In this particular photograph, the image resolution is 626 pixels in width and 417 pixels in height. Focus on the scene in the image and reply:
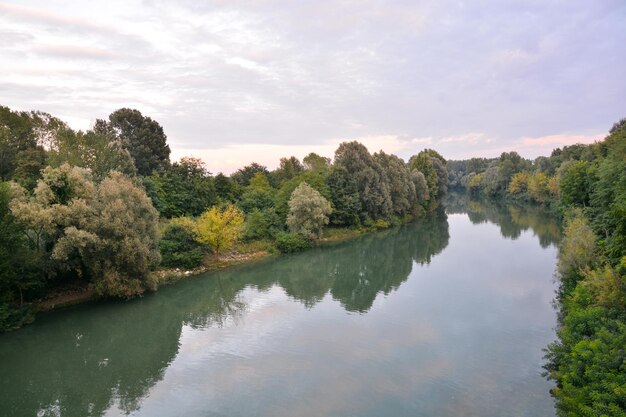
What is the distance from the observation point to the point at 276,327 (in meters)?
23.2

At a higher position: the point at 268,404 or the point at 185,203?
the point at 185,203

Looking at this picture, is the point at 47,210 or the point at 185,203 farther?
the point at 185,203

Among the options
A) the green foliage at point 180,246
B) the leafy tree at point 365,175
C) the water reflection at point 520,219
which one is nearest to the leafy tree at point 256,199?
the leafy tree at point 365,175

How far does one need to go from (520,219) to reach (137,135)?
57.4 metres

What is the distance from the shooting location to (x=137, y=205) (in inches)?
1083

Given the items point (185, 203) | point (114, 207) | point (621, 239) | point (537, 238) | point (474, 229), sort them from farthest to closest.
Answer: point (474, 229) < point (537, 238) < point (185, 203) < point (114, 207) < point (621, 239)

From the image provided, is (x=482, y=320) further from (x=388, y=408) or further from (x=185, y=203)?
(x=185, y=203)

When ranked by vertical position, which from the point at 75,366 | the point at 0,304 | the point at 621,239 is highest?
the point at 621,239

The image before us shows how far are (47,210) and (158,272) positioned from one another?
32.4 feet

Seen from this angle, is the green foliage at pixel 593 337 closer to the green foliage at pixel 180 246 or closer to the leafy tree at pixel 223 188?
the green foliage at pixel 180 246

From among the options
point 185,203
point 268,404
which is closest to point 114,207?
point 268,404

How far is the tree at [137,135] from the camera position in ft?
178

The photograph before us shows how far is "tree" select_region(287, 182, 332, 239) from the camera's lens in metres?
44.3

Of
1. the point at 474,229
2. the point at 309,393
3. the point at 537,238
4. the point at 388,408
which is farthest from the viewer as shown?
the point at 474,229
